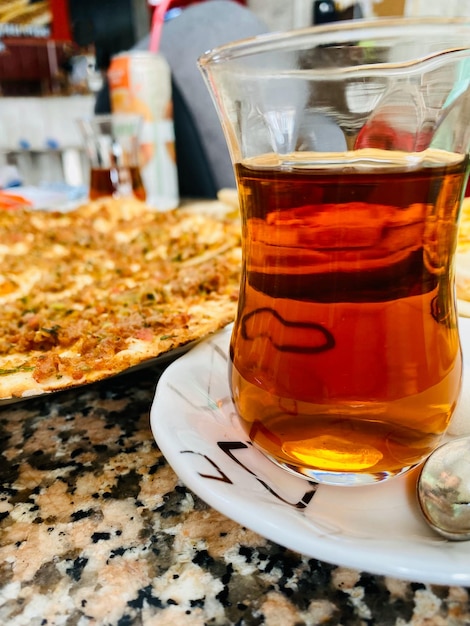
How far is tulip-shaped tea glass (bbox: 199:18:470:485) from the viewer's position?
335mm

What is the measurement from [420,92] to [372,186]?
63 millimetres

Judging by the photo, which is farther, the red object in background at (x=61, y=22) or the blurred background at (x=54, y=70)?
the red object in background at (x=61, y=22)

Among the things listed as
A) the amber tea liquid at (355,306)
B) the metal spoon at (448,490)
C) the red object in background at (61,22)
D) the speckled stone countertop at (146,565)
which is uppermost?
the red object in background at (61,22)

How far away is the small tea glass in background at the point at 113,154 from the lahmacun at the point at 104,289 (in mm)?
222

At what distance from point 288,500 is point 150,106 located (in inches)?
60.5

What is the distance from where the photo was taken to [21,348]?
58 cm

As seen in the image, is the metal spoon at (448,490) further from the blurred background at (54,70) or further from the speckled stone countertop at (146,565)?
the blurred background at (54,70)

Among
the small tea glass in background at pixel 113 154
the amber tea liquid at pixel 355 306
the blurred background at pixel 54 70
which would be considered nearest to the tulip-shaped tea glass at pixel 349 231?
the amber tea liquid at pixel 355 306

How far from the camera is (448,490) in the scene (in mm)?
334

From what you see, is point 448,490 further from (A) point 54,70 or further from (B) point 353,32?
(A) point 54,70

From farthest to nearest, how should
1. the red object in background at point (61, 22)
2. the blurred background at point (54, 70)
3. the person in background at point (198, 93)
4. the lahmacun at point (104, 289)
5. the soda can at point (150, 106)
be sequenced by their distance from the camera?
the red object in background at point (61, 22) < the blurred background at point (54, 70) < the person in background at point (198, 93) < the soda can at point (150, 106) < the lahmacun at point (104, 289)

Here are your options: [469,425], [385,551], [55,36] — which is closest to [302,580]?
[385,551]

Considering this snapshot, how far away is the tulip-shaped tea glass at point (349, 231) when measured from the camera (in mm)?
335

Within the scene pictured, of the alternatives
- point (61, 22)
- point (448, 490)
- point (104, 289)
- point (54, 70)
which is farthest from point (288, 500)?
Result: point (61, 22)
